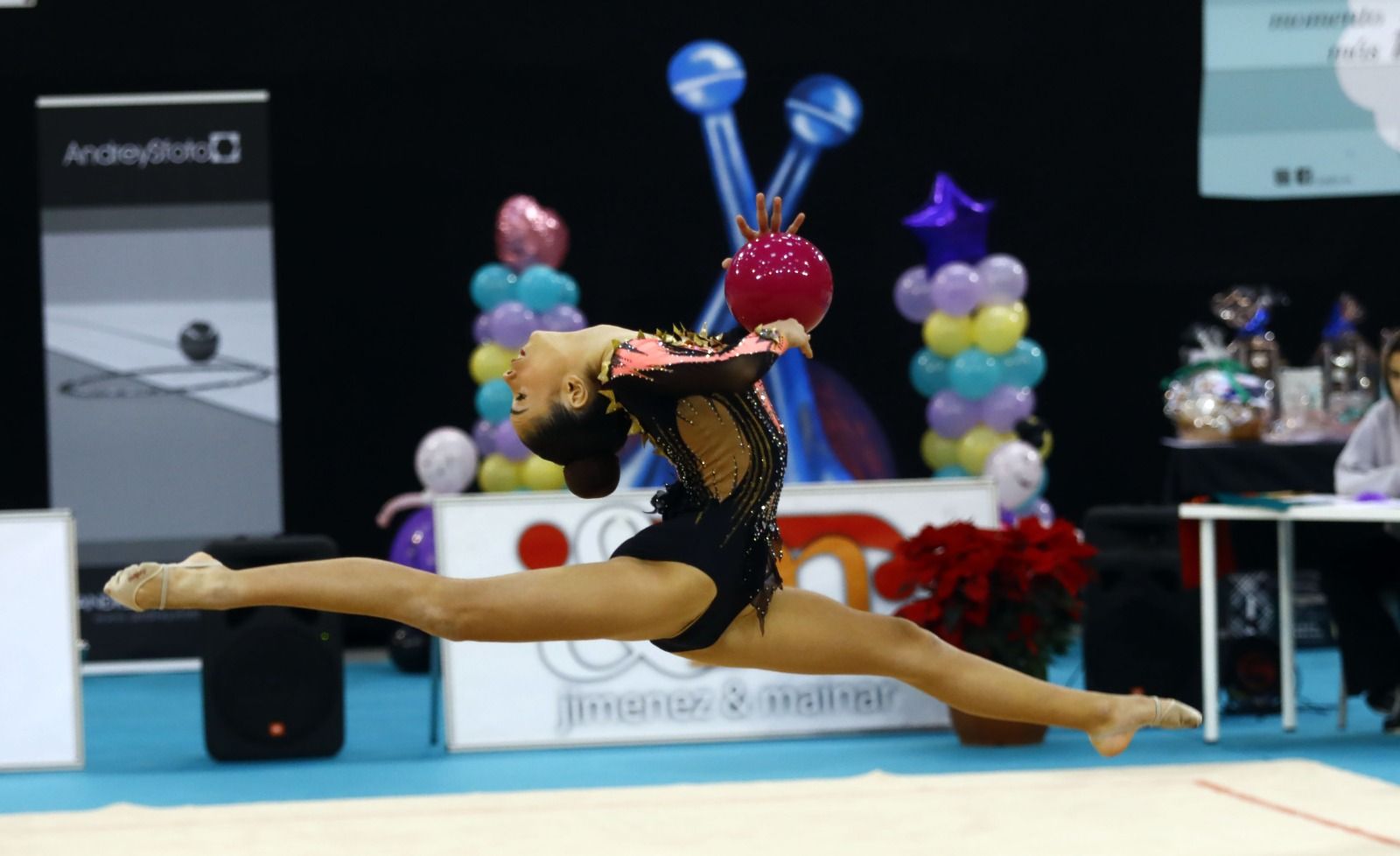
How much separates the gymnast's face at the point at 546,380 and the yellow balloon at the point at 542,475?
14.0 ft

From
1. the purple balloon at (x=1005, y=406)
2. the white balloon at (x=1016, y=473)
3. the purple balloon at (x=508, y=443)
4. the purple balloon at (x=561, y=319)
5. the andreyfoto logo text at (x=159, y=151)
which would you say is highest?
the andreyfoto logo text at (x=159, y=151)

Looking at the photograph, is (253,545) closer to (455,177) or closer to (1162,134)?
(455,177)

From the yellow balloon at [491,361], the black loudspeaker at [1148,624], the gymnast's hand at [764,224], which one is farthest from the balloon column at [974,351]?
the gymnast's hand at [764,224]

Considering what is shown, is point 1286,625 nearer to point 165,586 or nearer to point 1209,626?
point 1209,626

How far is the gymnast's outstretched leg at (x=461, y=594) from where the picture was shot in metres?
3.05

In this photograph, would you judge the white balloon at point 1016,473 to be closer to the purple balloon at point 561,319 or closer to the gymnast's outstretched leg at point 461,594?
the purple balloon at point 561,319

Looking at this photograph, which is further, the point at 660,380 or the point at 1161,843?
the point at 1161,843

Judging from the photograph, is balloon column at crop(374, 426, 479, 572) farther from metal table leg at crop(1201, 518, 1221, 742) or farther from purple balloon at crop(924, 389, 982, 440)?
metal table leg at crop(1201, 518, 1221, 742)

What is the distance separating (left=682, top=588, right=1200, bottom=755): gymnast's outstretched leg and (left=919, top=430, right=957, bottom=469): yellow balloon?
448 centimetres

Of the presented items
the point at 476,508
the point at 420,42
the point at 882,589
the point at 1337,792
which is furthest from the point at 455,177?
the point at 1337,792

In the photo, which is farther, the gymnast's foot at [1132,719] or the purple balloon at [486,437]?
the purple balloon at [486,437]

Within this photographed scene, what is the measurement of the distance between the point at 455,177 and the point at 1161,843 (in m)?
5.91

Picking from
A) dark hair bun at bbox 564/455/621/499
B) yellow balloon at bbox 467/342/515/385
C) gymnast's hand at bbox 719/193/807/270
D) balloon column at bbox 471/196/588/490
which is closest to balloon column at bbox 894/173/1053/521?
balloon column at bbox 471/196/588/490

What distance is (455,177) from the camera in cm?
902
